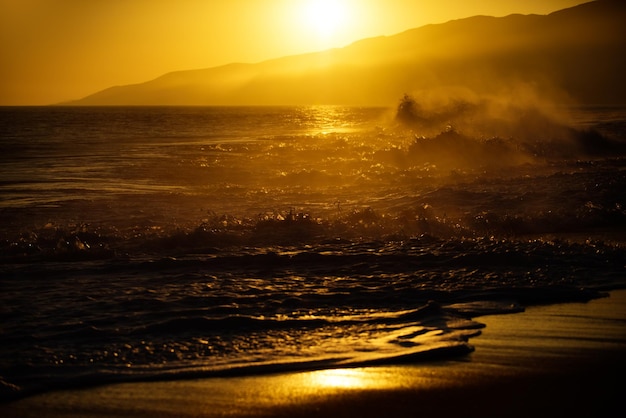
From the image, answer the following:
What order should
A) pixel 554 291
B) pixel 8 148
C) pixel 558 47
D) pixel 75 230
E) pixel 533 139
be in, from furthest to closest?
pixel 558 47 < pixel 8 148 < pixel 533 139 < pixel 75 230 < pixel 554 291

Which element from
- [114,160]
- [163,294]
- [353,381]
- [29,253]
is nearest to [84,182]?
[114,160]

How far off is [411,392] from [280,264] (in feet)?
15.4

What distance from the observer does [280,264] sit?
956cm

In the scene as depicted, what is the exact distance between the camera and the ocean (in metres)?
6.02

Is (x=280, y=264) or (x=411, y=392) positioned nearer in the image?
(x=411, y=392)

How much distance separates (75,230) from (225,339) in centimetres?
604

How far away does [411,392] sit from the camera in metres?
5.03

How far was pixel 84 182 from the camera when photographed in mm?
19453

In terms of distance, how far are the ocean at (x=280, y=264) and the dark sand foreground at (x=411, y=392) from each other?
239 millimetres

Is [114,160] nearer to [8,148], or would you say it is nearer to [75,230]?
[8,148]

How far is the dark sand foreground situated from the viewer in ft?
15.6

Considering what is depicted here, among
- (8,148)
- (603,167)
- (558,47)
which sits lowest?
(603,167)

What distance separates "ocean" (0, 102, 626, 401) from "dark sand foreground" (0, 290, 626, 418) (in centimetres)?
24

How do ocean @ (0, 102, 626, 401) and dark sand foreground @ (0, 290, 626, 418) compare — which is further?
ocean @ (0, 102, 626, 401)
